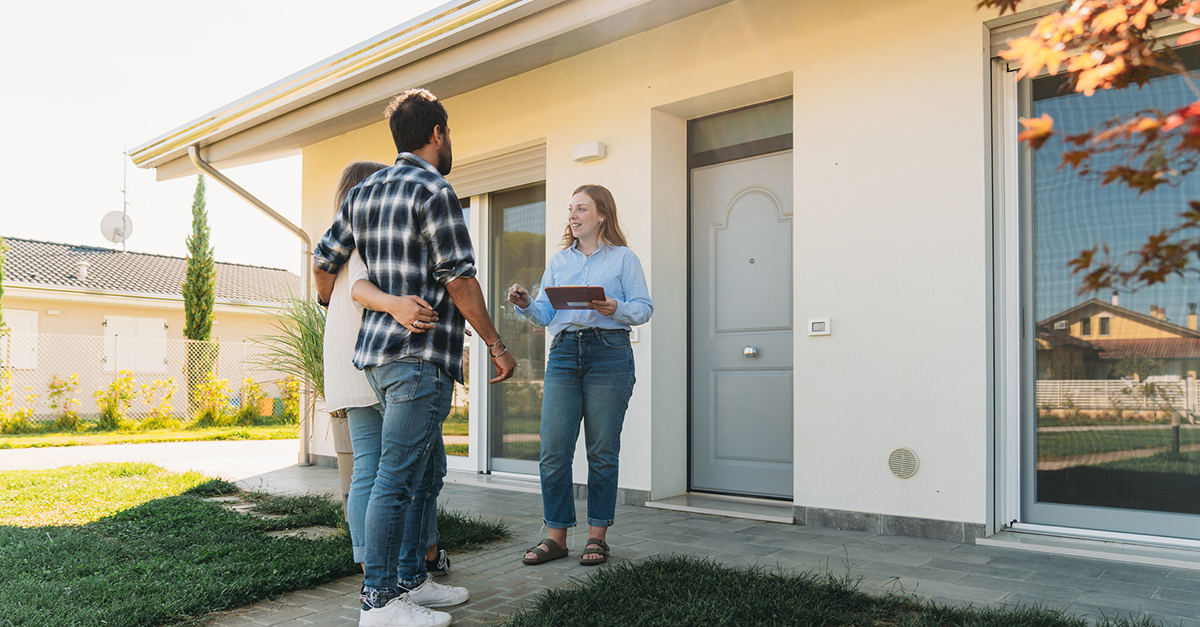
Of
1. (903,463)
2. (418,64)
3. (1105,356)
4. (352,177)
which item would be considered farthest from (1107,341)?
(418,64)

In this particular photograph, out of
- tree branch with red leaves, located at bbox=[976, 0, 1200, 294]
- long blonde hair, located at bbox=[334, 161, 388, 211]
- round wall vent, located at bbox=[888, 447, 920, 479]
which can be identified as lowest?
round wall vent, located at bbox=[888, 447, 920, 479]

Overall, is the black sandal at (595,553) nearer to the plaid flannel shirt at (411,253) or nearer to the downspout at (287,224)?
the plaid flannel shirt at (411,253)

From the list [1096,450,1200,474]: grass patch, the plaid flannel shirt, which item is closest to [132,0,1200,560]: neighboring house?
[1096,450,1200,474]: grass patch

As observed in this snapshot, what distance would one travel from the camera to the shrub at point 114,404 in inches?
501

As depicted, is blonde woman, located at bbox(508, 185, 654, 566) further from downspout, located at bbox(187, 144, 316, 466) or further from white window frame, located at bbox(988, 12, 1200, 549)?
downspout, located at bbox(187, 144, 316, 466)

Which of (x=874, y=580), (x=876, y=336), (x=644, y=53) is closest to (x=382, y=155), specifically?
(x=644, y=53)

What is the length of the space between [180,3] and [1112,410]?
1521 cm

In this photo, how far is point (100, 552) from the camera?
3248 mm

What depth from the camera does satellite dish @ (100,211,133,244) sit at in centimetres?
2081

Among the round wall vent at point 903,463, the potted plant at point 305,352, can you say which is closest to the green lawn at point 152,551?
the potted plant at point 305,352

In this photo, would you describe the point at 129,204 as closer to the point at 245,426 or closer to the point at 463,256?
the point at 245,426

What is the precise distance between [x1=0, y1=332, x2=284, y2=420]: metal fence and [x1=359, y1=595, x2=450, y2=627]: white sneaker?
12.8m

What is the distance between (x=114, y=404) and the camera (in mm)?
12766

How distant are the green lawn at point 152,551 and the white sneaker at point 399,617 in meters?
0.68
